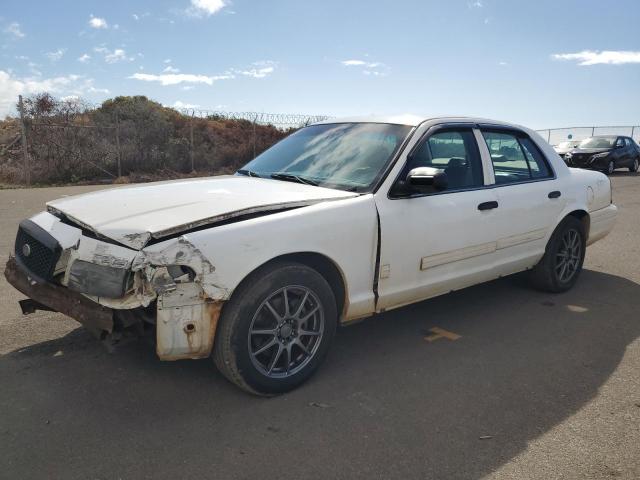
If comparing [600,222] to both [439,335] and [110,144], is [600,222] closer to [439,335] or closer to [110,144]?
[439,335]

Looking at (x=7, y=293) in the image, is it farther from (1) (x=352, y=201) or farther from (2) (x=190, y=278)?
(1) (x=352, y=201)

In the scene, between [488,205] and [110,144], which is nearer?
[488,205]

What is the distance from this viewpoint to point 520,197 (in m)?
4.52

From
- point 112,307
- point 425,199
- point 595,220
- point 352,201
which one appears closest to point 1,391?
point 112,307

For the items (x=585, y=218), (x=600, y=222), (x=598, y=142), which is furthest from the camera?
(x=598, y=142)

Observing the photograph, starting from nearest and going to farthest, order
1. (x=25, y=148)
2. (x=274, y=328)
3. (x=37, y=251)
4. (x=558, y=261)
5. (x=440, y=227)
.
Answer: (x=274, y=328), (x=37, y=251), (x=440, y=227), (x=558, y=261), (x=25, y=148)

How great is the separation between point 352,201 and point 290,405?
1.29 metres

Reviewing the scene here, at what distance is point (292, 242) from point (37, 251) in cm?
157

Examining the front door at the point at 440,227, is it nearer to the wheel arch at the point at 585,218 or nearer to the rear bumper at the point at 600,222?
the wheel arch at the point at 585,218

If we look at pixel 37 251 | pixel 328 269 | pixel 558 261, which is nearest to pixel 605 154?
pixel 558 261

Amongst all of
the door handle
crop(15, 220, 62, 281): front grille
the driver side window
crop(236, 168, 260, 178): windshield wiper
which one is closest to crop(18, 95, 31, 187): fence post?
crop(236, 168, 260, 178): windshield wiper

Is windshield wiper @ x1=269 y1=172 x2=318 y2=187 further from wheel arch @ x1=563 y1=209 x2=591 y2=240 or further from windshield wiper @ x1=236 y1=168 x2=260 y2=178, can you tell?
wheel arch @ x1=563 y1=209 x2=591 y2=240

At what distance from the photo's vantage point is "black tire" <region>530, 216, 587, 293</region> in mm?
5055

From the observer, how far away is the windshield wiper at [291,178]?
3754mm
